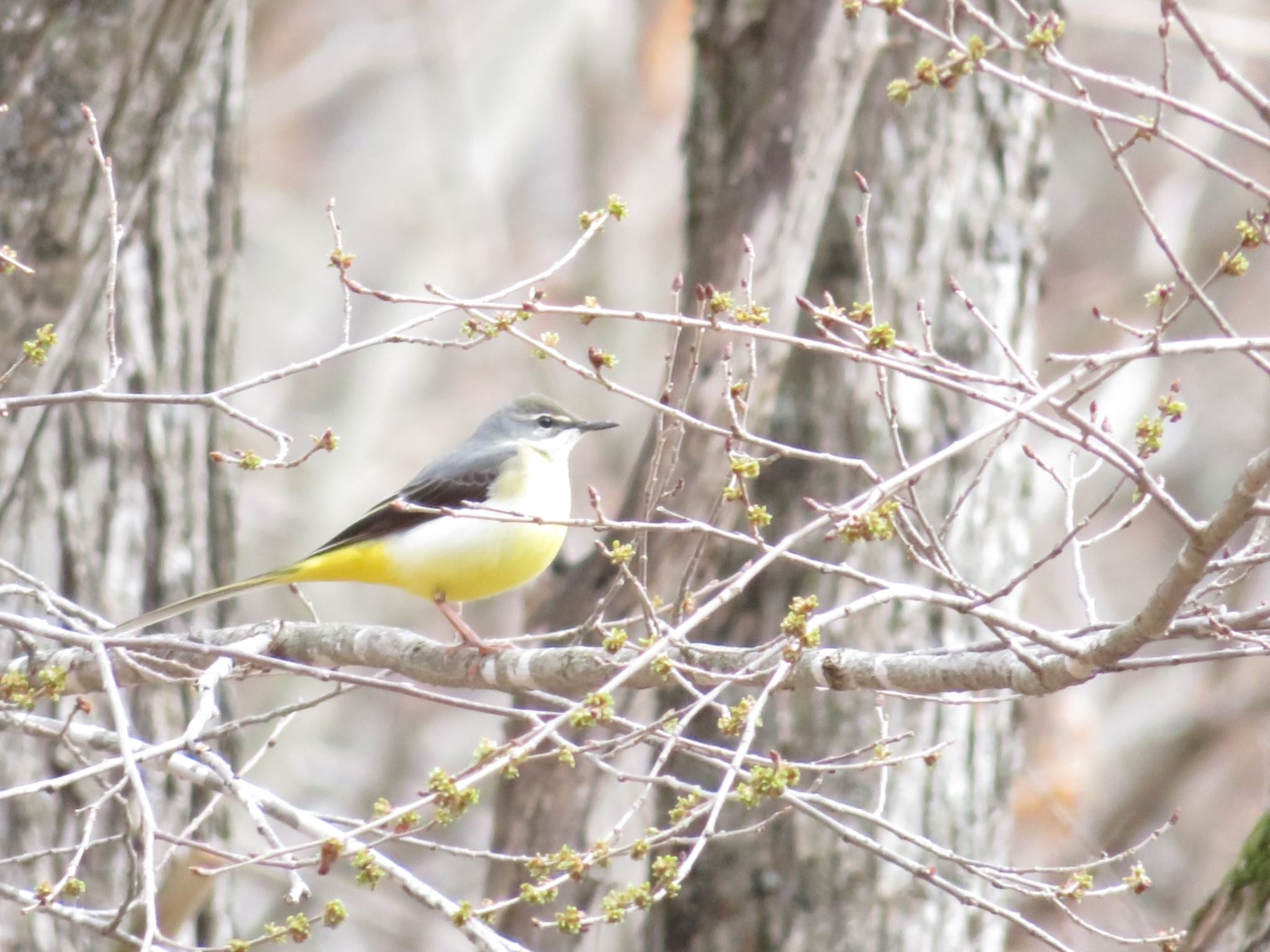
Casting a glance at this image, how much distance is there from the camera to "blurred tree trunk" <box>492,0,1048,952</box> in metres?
5.86

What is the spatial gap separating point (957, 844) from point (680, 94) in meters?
10.0

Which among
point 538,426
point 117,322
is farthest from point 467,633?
point 117,322

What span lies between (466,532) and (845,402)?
5.69ft

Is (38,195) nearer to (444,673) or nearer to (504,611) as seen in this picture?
(444,673)

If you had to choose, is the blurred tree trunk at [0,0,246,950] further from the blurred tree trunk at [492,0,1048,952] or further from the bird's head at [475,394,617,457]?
the blurred tree trunk at [492,0,1048,952]

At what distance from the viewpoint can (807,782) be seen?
6.30 metres

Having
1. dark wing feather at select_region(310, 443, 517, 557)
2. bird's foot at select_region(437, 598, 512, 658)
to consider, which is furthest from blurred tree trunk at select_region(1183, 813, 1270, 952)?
dark wing feather at select_region(310, 443, 517, 557)

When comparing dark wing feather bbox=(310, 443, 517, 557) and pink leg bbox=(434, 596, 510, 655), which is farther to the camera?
dark wing feather bbox=(310, 443, 517, 557)

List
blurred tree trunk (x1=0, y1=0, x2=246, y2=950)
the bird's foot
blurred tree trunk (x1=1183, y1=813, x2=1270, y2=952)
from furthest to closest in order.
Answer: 1. blurred tree trunk (x1=0, y1=0, x2=246, y2=950)
2. the bird's foot
3. blurred tree trunk (x1=1183, y1=813, x2=1270, y2=952)

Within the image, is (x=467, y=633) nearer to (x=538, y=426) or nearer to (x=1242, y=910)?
(x=538, y=426)

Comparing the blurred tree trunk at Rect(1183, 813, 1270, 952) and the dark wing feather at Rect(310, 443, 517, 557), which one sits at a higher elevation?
the dark wing feather at Rect(310, 443, 517, 557)

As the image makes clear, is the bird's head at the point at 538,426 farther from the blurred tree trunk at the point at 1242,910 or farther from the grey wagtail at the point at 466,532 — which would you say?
the blurred tree trunk at the point at 1242,910

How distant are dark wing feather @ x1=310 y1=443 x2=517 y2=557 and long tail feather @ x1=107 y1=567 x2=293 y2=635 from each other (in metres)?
0.36

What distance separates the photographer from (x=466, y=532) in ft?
18.4
